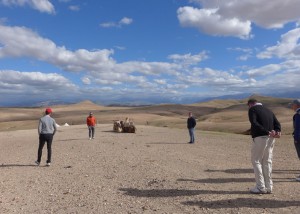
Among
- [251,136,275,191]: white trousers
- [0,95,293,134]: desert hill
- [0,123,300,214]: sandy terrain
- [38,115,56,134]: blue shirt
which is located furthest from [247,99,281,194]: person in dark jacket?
[0,95,293,134]: desert hill

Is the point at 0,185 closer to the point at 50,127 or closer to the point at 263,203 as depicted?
the point at 50,127

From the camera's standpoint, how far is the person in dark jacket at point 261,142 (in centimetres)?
946

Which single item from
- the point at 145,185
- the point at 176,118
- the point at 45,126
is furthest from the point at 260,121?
the point at 176,118

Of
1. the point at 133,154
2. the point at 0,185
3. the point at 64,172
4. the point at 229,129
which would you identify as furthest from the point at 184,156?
the point at 229,129

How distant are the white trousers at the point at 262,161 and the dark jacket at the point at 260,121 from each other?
0.15 m

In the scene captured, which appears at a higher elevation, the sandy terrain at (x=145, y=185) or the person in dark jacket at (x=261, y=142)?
the person in dark jacket at (x=261, y=142)

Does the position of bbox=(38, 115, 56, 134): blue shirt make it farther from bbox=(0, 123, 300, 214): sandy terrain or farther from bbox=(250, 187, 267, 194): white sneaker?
bbox=(250, 187, 267, 194): white sneaker

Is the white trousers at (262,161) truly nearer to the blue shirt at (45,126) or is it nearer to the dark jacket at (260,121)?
the dark jacket at (260,121)

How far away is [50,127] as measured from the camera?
49.7ft

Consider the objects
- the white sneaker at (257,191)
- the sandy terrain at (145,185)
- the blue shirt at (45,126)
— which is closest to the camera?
the sandy terrain at (145,185)

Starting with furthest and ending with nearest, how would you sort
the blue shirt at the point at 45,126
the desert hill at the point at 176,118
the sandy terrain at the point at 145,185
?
the desert hill at the point at 176,118, the blue shirt at the point at 45,126, the sandy terrain at the point at 145,185

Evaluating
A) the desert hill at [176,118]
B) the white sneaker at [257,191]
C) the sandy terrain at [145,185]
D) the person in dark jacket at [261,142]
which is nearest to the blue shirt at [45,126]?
the sandy terrain at [145,185]

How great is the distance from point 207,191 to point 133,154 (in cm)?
861

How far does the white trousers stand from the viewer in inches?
373
